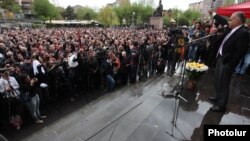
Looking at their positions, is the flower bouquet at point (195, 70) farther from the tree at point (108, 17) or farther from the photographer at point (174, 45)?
the tree at point (108, 17)

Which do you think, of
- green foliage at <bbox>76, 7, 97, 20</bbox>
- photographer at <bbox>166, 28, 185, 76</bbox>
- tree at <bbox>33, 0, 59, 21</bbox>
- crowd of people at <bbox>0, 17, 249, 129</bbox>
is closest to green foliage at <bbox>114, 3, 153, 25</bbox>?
green foliage at <bbox>76, 7, 97, 20</bbox>

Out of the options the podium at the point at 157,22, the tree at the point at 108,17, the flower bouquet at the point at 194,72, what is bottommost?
the flower bouquet at the point at 194,72

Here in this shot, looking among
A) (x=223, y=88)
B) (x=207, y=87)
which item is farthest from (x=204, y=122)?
(x=207, y=87)

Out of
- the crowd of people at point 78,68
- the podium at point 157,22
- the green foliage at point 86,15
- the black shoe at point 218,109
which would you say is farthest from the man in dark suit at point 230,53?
the green foliage at point 86,15

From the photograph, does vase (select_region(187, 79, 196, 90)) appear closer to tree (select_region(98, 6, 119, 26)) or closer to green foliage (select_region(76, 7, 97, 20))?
tree (select_region(98, 6, 119, 26))

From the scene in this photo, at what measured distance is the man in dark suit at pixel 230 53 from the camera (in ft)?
15.8

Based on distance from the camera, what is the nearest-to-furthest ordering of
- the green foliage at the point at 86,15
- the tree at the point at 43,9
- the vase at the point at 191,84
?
the vase at the point at 191,84 < the tree at the point at 43,9 < the green foliage at the point at 86,15

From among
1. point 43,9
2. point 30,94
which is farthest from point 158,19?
point 43,9

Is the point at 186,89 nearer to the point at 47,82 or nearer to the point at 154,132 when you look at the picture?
the point at 154,132

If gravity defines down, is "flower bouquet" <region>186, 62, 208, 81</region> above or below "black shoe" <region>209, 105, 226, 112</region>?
above

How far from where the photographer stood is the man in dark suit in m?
4.82

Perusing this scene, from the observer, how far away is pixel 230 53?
505cm

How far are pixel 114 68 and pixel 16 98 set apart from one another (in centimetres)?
456

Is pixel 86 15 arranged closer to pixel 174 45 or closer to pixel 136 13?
pixel 136 13
